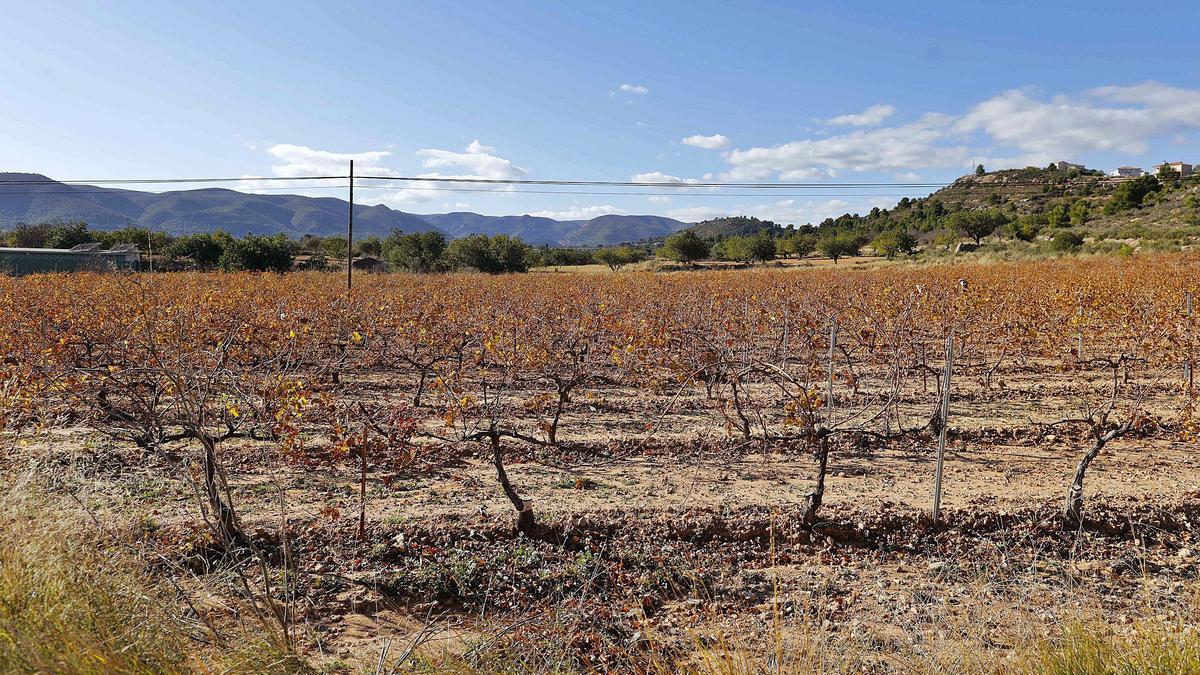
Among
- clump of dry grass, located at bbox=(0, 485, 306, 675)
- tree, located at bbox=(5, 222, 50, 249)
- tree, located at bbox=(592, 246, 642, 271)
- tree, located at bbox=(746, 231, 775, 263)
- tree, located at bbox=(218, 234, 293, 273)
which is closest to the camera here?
clump of dry grass, located at bbox=(0, 485, 306, 675)

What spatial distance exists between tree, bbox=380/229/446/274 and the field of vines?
92.1ft

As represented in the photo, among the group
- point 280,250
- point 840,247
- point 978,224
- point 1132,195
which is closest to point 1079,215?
point 978,224

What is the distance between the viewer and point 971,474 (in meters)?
6.10

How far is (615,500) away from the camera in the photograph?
5512mm

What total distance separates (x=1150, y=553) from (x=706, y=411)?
4763 mm

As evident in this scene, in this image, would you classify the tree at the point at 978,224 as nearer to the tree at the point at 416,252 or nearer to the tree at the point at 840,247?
the tree at the point at 840,247

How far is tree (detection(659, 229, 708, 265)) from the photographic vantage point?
52.9 meters

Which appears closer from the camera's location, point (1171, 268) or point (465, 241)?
point (1171, 268)

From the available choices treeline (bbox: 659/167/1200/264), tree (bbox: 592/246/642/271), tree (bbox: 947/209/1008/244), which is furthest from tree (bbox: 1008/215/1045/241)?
tree (bbox: 592/246/642/271)

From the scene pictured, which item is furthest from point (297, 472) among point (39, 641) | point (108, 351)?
point (39, 641)

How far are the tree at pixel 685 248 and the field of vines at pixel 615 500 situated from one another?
4325 centimetres

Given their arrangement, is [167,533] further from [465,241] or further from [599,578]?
[465,241]

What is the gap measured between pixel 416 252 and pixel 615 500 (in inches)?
1524

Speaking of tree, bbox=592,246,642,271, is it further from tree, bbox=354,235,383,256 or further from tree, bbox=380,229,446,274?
tree, bbox=354,235,383,256
